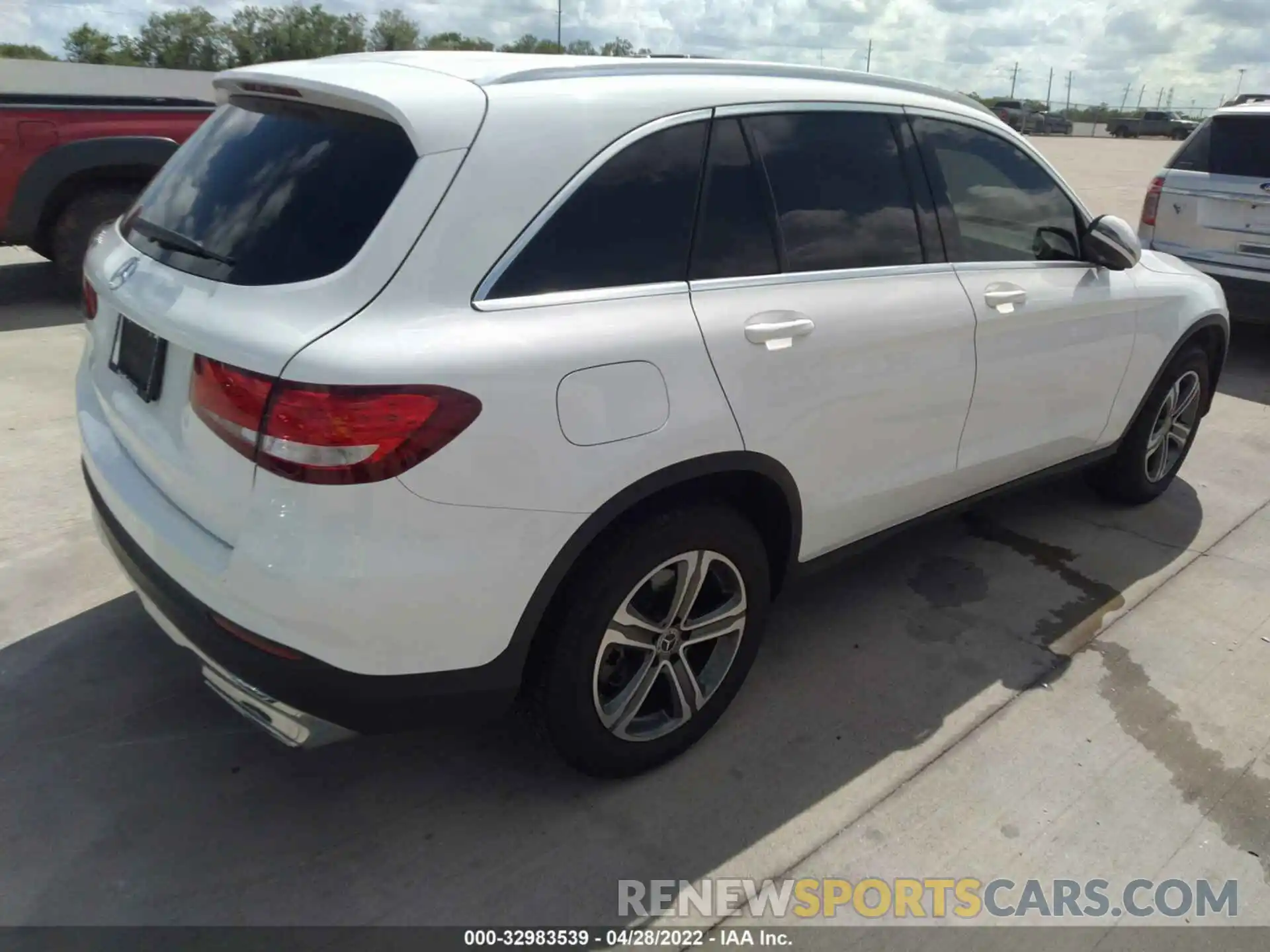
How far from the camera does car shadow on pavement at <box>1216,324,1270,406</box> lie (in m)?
6.60

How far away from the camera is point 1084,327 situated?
146 inches

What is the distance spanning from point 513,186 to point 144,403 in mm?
1055

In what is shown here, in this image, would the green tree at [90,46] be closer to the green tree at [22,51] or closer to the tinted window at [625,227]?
the green tree at [22,51]

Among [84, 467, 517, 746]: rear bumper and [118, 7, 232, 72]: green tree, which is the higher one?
[118, 7, 232, 72]: green tree

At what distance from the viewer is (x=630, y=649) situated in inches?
103

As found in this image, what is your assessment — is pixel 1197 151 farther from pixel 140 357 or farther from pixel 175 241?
pixel 140 357

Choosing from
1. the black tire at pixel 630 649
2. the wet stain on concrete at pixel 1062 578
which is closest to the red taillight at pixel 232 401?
the black tire at pixel 630 649

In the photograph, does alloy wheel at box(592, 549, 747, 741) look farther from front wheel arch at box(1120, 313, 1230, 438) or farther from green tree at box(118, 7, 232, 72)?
green tree at box(118, 7, 232, 72)

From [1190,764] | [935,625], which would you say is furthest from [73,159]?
[1190,764]

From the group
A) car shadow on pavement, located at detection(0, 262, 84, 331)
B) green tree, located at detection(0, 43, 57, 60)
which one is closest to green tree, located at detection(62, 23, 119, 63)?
green tree, located at detection(0, 43, 57, 60)

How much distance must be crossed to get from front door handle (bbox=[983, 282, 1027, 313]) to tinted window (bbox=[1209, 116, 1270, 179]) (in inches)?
180

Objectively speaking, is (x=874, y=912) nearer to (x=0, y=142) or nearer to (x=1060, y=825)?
(x=1060, y=825)

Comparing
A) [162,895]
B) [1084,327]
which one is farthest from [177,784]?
[1084,327]

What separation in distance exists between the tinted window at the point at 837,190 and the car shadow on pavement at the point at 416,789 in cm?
136
